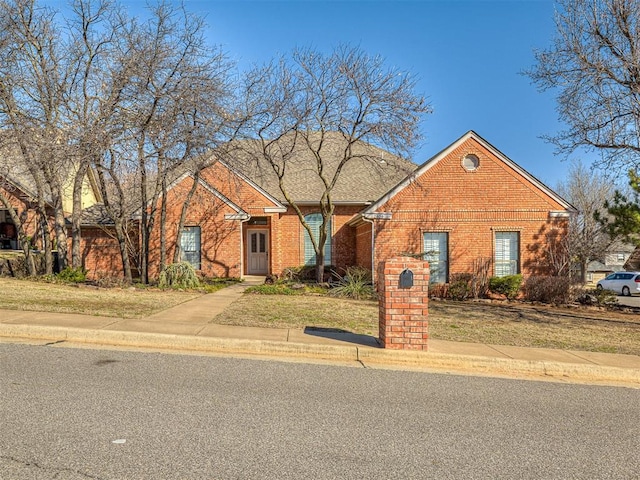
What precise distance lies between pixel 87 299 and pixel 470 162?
14.2 meters

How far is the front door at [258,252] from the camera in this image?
23438mm

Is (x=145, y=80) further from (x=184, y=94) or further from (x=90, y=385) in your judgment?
(x=90, y=385)

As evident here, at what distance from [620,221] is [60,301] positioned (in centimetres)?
1524

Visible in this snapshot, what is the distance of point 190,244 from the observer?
20469 millimetres

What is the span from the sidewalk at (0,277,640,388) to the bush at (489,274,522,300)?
950 centimetres

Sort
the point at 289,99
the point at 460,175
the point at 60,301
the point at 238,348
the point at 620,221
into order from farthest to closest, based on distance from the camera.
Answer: the point at 460,175, the point at 289,99, the point at 620,221, the point at 60,301, the point at 238,348

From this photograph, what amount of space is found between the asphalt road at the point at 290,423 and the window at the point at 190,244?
540 inches

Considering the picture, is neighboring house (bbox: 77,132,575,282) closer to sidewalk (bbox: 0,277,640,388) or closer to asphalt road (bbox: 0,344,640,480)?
sidewalk (bbox: 0,277,640,388)

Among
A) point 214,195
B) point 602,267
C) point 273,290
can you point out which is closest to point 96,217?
point 214,195

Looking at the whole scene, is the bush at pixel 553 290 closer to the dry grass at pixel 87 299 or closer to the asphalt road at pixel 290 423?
the asphalt road at pixel 290 423

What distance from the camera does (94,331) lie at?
26.0 ft

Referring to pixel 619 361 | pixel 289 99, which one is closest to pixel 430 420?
pixel 619 361

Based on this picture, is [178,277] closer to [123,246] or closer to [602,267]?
[123,246]

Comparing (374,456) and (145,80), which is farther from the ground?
(145,80)
